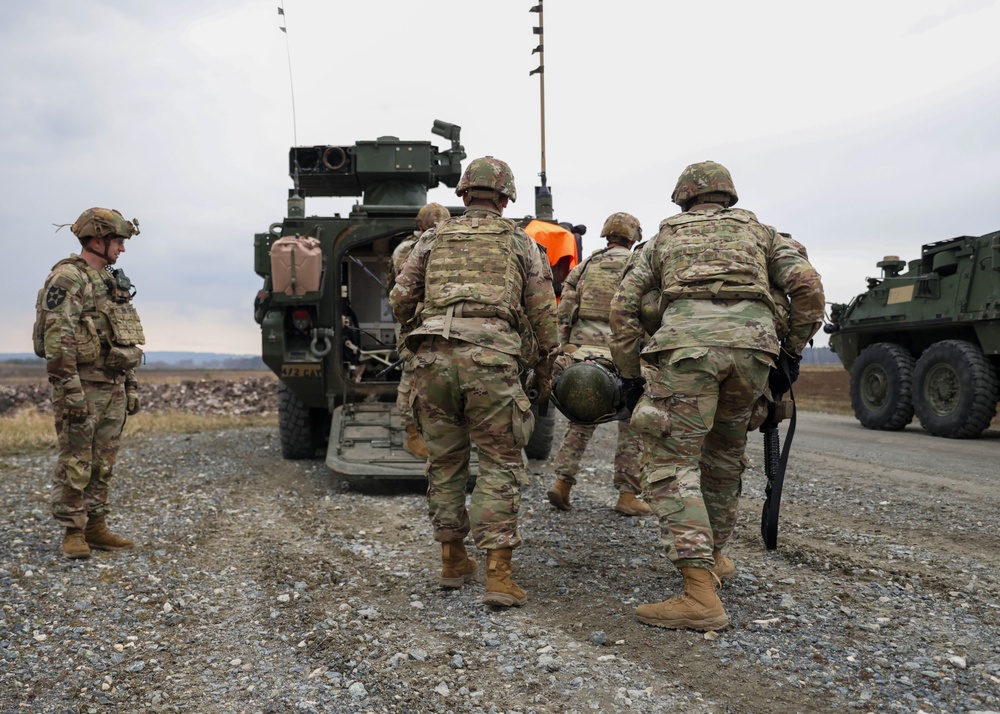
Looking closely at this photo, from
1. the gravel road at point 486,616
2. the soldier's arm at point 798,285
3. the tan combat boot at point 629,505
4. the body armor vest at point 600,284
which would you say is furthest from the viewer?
the body armor vest at point 600,284

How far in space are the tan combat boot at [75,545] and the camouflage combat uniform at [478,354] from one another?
205 cm

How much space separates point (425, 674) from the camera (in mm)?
2902

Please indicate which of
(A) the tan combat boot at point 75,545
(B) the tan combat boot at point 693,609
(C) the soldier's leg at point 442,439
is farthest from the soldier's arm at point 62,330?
(B) the tan combat boot at point 693,609

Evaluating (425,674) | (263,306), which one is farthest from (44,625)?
(263,306)

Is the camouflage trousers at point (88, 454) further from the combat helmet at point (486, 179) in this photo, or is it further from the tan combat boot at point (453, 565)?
the combat helmet at point (486, 179)

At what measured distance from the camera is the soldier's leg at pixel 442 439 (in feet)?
12.5

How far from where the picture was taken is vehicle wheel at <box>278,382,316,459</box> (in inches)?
313

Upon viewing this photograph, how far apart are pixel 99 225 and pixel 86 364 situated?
30.7 inches

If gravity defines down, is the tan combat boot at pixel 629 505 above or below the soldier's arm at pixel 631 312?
below

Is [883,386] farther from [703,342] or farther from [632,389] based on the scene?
[703,342]

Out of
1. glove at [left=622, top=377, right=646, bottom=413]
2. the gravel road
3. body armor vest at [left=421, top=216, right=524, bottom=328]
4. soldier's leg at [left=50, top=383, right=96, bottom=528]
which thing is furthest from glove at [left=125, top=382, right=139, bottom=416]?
glove at [left=622, top=377, right=646, bottom=413]

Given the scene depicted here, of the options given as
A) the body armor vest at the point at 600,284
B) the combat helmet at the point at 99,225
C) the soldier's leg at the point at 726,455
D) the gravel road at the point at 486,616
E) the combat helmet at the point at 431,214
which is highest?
the combat helmet at the point at 431,214

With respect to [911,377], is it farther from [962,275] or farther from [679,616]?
[679,616]

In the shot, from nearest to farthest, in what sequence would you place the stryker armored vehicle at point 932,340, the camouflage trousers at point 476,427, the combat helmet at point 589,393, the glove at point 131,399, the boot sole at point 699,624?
the boot sole at point 699,624, the camouflage trousers at point 476,427, the combat helmet at point 589,393, the glove at point 131,399, the stryker armored vehicle at point 932,340
